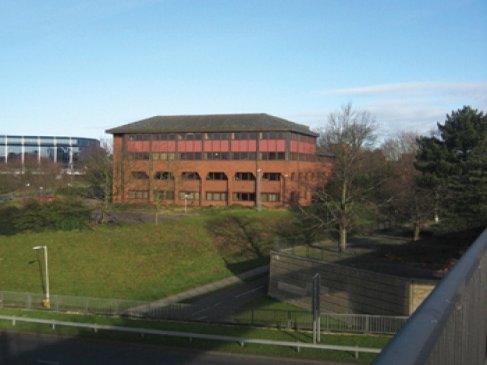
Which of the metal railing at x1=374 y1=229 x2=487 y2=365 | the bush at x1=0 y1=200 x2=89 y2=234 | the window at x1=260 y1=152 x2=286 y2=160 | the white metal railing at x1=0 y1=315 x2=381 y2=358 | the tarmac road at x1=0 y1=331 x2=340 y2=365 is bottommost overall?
the tarmac road at x1=0 y1=331 x2=340 y2=365

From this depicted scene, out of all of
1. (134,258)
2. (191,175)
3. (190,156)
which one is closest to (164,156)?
(190,156)

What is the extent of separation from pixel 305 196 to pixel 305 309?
2854 cm

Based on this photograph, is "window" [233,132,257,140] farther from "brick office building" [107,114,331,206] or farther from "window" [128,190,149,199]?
"window" [128,190,149,199]

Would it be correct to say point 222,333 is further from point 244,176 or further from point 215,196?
point 215,196

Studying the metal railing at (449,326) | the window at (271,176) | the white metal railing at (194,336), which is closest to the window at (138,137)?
the window at (271,176)

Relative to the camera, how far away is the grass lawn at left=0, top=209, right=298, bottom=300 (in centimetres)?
3166

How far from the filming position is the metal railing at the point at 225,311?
19694 millimetres

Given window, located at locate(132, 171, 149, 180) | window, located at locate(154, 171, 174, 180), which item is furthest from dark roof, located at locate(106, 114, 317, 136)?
window, located at locate(132, 171, 149, 180)

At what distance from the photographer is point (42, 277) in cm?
3209

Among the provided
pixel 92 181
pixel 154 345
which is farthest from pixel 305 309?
pixel 92 181

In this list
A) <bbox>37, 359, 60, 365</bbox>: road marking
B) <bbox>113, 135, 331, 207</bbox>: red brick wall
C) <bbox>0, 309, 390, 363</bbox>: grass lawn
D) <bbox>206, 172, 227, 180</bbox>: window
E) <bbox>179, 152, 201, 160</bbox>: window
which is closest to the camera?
<bbox>0, 309, 390, 363</bbox>: grass lawn

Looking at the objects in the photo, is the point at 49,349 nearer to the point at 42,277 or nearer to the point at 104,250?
the point at 42,277

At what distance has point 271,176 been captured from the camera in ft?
195

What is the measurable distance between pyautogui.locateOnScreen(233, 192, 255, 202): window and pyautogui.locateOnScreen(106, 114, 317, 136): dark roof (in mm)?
7342
